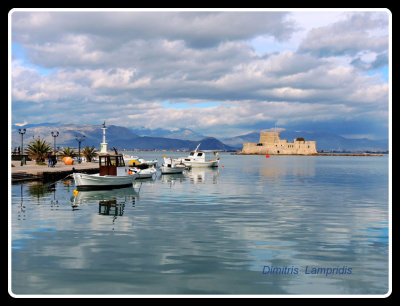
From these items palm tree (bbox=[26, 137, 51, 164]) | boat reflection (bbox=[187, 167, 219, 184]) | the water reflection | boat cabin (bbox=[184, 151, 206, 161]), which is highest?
palm tree (bbox=[26, 137, 51, 164])

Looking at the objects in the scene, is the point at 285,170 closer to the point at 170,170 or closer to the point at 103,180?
the point at 170,170

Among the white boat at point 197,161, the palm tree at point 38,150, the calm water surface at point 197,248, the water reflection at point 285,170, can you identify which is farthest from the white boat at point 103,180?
the white boat at point 197,161

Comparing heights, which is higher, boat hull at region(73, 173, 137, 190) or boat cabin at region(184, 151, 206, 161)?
boat cabin at region(184, 151, 206, 161)

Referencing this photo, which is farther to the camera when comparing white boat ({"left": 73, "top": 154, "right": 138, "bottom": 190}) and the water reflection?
the water reflection

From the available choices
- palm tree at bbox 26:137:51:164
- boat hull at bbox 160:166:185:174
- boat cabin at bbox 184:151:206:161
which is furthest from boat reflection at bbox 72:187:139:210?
boat cabin at bbox 184:151:206:161

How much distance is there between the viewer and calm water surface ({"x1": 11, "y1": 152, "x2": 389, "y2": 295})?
469 inches

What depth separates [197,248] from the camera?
53.3ft

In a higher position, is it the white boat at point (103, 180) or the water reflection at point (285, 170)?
the white boat at point (103, 180)

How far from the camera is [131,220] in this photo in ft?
76.2

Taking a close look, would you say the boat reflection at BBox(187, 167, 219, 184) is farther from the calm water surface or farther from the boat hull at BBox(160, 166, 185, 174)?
the calm water surface

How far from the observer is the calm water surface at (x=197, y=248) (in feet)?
39.1

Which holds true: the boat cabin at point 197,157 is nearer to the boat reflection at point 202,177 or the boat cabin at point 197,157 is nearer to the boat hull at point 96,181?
the boat reflection at point 202,177

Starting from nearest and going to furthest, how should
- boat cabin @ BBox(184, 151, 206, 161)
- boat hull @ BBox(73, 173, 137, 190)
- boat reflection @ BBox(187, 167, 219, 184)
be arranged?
boat hull @ BBox(73, 173, 137, 190) < boat reflection @ BBox(187, 167, 219, 184) < boat cabin @ BBox(184, 151, 206, 161)
